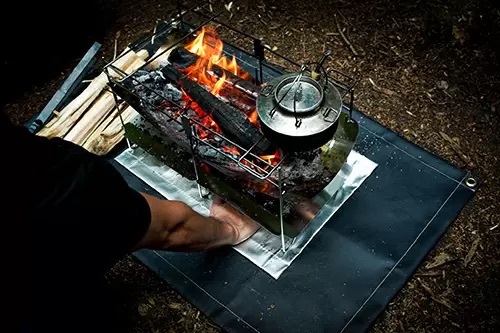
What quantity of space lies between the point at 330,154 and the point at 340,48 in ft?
4.87

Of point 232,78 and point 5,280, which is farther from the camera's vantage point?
point 232,78

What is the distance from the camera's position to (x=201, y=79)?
3.20 meters

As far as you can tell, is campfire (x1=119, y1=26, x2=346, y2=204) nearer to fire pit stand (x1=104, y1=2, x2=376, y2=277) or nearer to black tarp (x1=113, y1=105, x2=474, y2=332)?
fire pit stand (x1=104, y1=2, x2=376, y2=277)

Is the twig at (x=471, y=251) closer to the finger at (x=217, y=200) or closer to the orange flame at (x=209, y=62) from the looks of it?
the finger at (x=217, y=200)

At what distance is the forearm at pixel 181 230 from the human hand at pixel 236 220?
0.15 feet

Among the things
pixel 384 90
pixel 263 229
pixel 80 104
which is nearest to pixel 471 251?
pixel 263 229

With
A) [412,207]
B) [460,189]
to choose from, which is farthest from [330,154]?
[460,189]

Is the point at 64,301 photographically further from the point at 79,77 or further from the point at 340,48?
the point at 340,48

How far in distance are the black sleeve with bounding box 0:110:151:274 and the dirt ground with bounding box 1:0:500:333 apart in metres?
0.94

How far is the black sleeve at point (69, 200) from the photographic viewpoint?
5.95ft

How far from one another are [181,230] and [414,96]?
206 cm

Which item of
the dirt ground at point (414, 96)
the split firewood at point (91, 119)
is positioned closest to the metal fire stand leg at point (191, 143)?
the dirt ground at point (414, 96)

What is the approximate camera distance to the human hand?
2.97 metres

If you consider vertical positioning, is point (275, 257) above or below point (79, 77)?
below
